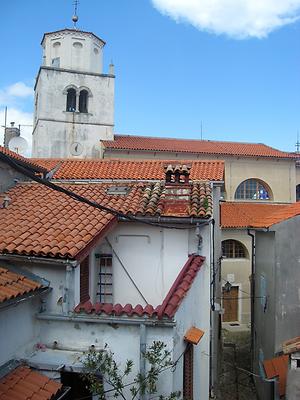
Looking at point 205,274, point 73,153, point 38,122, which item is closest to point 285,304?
point 205,274

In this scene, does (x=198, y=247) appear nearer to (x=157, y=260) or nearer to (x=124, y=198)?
(x=157, y=260)

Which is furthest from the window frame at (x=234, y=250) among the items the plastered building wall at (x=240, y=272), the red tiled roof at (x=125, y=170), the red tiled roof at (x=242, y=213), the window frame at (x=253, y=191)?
the red tiled roof at (x=125, y=170)

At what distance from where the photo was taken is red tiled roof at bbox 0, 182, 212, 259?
7.25m

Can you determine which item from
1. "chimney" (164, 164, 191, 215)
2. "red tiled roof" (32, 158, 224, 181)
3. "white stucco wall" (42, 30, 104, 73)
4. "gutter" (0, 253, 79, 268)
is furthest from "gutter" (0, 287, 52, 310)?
"white stucco wall" (42, 30, 104, 73)

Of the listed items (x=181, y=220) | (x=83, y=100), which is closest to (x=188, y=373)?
(x=181, y=220)

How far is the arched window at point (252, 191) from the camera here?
27.9 meters

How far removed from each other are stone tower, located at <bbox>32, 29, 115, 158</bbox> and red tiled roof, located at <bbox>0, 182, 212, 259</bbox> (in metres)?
19.7

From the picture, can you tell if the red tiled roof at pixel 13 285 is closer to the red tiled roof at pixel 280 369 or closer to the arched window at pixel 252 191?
the red tiled roof at pixel 280 369

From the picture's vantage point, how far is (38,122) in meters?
29.9

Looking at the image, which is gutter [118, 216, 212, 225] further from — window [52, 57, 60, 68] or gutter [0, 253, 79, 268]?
window [52, 57, 60, 68]

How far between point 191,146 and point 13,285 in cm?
2287

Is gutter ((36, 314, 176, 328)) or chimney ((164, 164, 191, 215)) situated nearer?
gutter ((36, 314, 176, 328))

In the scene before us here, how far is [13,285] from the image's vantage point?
6293mm

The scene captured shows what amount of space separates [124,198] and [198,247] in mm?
2145
